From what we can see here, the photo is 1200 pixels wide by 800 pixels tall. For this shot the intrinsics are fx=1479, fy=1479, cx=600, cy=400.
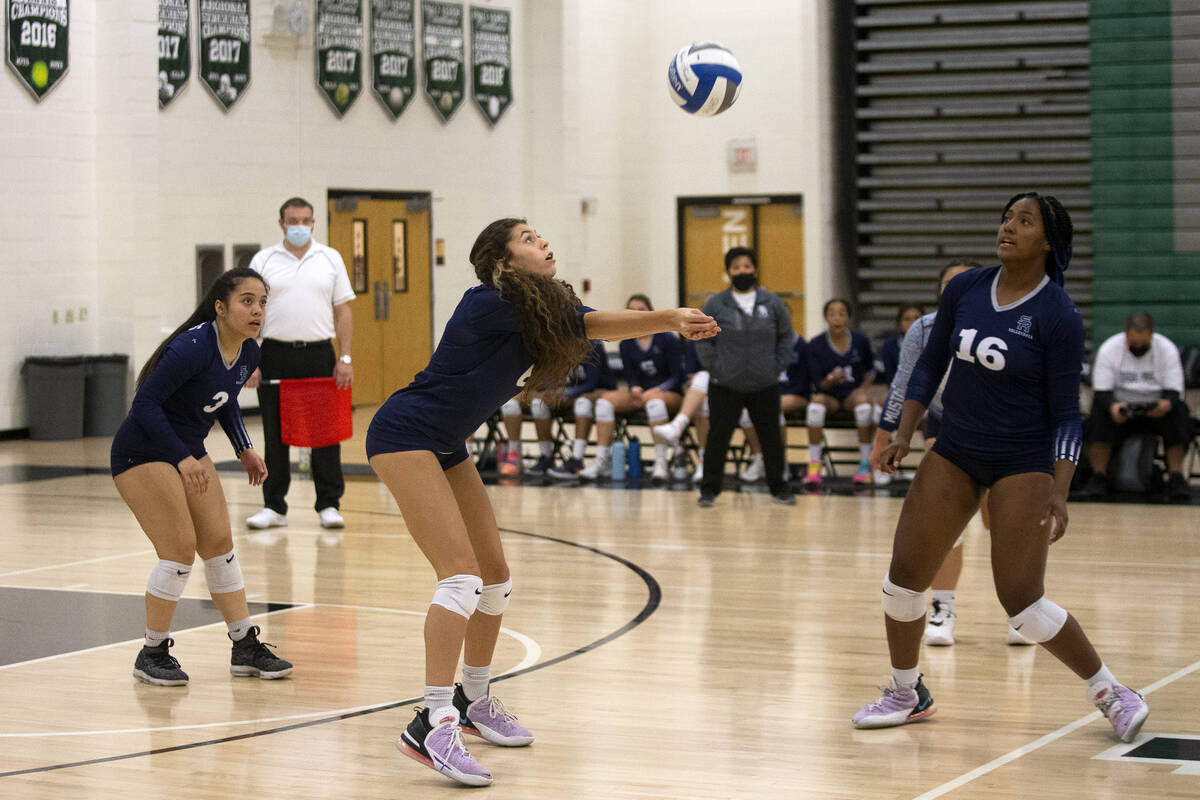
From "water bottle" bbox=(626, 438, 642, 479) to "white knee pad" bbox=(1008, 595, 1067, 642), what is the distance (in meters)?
7.01

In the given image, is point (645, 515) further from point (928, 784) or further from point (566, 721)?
point (928, 784)

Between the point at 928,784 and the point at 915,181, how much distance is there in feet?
42.8

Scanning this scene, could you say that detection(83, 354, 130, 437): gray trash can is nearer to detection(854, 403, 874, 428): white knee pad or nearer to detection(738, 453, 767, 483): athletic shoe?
detection(738, 453, 767, 483): athletic shoe

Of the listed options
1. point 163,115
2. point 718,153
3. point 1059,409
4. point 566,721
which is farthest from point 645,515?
point 718,153

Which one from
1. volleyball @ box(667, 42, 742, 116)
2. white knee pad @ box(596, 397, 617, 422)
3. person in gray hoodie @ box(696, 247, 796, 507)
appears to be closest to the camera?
volleyball @ box(667, 42, 742, 116)

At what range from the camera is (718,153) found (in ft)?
62.7

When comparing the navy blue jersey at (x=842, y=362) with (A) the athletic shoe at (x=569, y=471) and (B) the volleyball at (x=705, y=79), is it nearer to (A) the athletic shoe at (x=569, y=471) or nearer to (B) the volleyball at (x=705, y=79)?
(A) the athletic shoe at (x=569, y=471)

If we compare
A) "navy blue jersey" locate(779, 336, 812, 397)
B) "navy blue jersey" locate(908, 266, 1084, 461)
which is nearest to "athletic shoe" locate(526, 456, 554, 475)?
"navy blue jersey" locate(779, 336, 812, 397)

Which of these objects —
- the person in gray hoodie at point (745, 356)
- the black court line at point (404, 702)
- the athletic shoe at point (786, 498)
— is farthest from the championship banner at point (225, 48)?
the black court line at point (404, 702)

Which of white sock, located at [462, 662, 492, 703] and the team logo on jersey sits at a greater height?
the team logo on jersey

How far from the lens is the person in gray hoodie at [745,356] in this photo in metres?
9.83

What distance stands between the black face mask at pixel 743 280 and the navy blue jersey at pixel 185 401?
15.7 feet

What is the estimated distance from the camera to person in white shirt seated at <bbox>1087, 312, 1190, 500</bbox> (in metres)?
10.1

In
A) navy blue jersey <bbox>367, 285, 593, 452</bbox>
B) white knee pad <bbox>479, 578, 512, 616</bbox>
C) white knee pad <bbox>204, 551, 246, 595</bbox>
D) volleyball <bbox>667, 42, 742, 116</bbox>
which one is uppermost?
volleyball <bbox>667, 42, 742, 116</bbox>
